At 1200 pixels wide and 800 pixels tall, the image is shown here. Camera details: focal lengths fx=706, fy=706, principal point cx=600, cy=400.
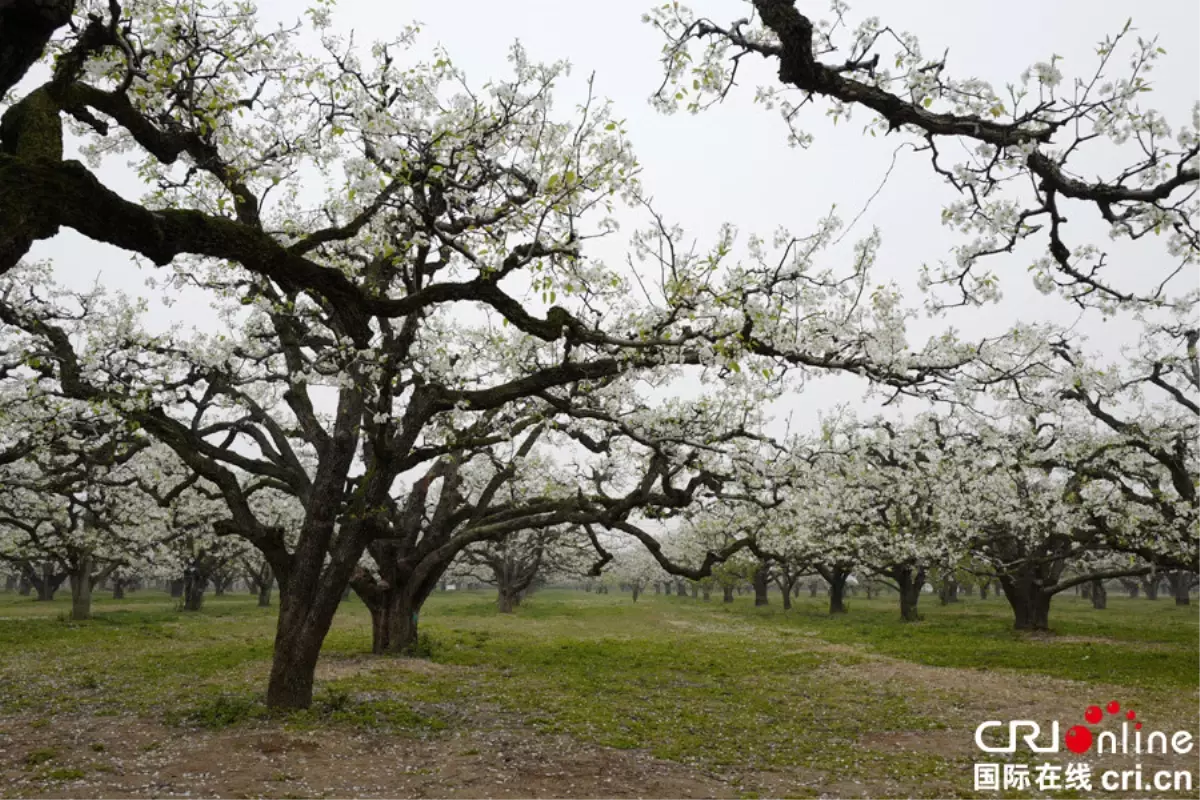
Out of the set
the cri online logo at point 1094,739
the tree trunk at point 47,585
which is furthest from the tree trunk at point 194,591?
the cri online logo at point 1094,739

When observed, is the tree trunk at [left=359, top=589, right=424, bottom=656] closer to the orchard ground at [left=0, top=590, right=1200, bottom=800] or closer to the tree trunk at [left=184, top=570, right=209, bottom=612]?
the orchard ground at [left=0, top=590, right=1200, bottom=800]

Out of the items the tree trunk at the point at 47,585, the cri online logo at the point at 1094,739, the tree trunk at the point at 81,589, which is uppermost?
the cri online logo at the point at 1094,739

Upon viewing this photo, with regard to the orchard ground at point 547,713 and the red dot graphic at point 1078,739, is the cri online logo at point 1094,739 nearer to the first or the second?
the red dot graphic at point 1078,739

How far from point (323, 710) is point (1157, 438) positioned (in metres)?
22.6

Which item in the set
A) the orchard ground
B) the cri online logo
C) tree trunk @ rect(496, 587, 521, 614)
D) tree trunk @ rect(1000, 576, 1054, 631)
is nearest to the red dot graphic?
the cri online logo

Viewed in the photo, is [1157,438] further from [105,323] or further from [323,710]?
[105,323]

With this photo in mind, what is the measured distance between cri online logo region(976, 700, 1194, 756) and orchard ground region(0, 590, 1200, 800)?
45 centimetres

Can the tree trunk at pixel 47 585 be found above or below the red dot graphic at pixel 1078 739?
below

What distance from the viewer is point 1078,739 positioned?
1110 centimetres

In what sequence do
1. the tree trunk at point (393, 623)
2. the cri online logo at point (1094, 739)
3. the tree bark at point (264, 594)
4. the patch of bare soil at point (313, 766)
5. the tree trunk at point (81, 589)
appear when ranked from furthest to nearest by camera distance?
the tree bark at point (264, 594), the tree trunk at point (81, 589), the tree trunk at point (393, 623), the cri online logo at point (1094, 739), the patch of bare soil at point (313, 766)

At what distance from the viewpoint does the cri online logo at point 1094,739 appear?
10.6 meters

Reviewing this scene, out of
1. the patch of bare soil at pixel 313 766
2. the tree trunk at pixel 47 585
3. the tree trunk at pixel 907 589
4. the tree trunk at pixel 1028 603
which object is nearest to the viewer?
the patch of bare soil at pixel 313 766

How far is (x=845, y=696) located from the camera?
15.4 m

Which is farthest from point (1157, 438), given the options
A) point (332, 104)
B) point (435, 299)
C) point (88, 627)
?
point (88, 627)
